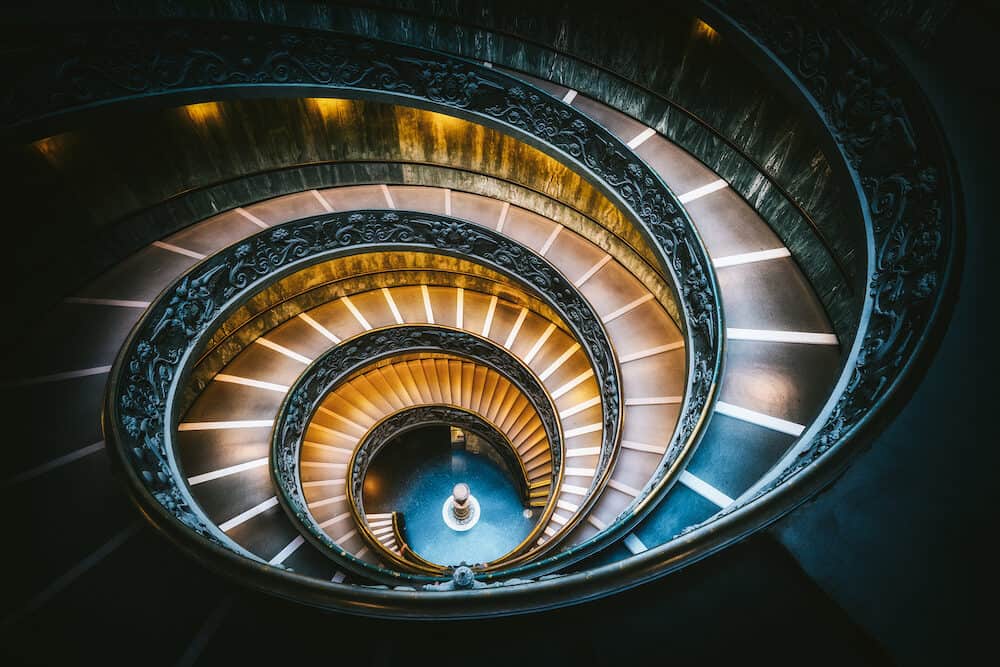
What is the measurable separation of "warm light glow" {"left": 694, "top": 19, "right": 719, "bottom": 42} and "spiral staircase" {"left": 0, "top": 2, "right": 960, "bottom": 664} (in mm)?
40

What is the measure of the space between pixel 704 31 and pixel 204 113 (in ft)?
26.0

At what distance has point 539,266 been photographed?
8.49 metres

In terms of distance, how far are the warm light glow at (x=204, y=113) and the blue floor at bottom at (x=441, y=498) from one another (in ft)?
30.6

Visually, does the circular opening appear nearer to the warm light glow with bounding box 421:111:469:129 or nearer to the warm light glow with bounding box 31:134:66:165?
the warm light glow with bounding box 421:111:469:129

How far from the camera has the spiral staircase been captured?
9.55 feet

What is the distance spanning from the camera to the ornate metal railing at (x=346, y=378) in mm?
7105

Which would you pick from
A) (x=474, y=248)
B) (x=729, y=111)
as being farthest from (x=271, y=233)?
(x=729, y=111)

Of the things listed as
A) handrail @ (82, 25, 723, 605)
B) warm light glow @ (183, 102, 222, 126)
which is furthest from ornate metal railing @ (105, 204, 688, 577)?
warm light glow @ (183, 102, 222, 126)

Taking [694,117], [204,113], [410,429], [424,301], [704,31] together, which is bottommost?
[410,429]

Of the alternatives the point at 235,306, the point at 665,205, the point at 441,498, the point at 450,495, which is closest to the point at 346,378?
the point at 235,306

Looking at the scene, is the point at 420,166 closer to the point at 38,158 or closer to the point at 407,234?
the point at 407,234

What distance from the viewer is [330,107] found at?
314 inches

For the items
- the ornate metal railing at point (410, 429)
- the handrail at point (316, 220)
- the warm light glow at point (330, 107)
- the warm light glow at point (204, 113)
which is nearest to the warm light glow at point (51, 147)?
the handrail at point (316, 220)

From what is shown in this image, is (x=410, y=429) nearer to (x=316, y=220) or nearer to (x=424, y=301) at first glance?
(x=424, y=301)
